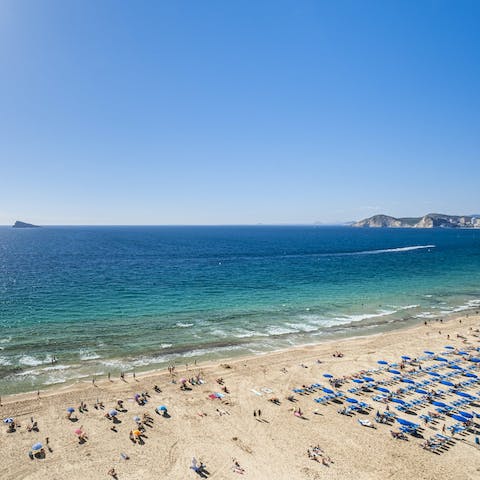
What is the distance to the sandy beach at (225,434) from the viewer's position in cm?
2480

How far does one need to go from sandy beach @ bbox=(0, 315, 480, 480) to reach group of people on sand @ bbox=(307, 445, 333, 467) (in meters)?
0.09

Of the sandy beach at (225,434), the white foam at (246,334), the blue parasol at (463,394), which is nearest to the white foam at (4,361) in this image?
the sandy beach at (225,434)

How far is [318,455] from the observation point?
26094 millimetres

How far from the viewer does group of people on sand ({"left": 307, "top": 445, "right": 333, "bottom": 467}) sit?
83.7 ft

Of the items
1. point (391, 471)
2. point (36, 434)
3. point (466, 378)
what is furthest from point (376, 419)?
point (36, 434)

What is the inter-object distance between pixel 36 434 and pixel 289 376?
24.4 metres

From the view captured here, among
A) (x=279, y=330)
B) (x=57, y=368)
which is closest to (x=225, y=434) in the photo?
(x=57, y=368)

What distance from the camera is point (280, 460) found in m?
25.8

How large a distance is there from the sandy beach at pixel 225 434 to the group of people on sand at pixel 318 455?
92 millimetres

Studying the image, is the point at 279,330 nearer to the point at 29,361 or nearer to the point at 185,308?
the point at 185,308

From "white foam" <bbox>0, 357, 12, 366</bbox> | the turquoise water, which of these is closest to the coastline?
the turquoise water

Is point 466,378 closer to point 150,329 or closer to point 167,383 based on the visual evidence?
point 167,383

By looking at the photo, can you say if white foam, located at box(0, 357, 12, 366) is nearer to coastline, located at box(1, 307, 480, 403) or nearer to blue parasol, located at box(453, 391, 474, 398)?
coastline, located at box(1, 307, 480, 403)

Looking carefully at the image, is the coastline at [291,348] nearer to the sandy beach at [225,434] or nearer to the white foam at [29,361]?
the sandy beach at [225,434]
